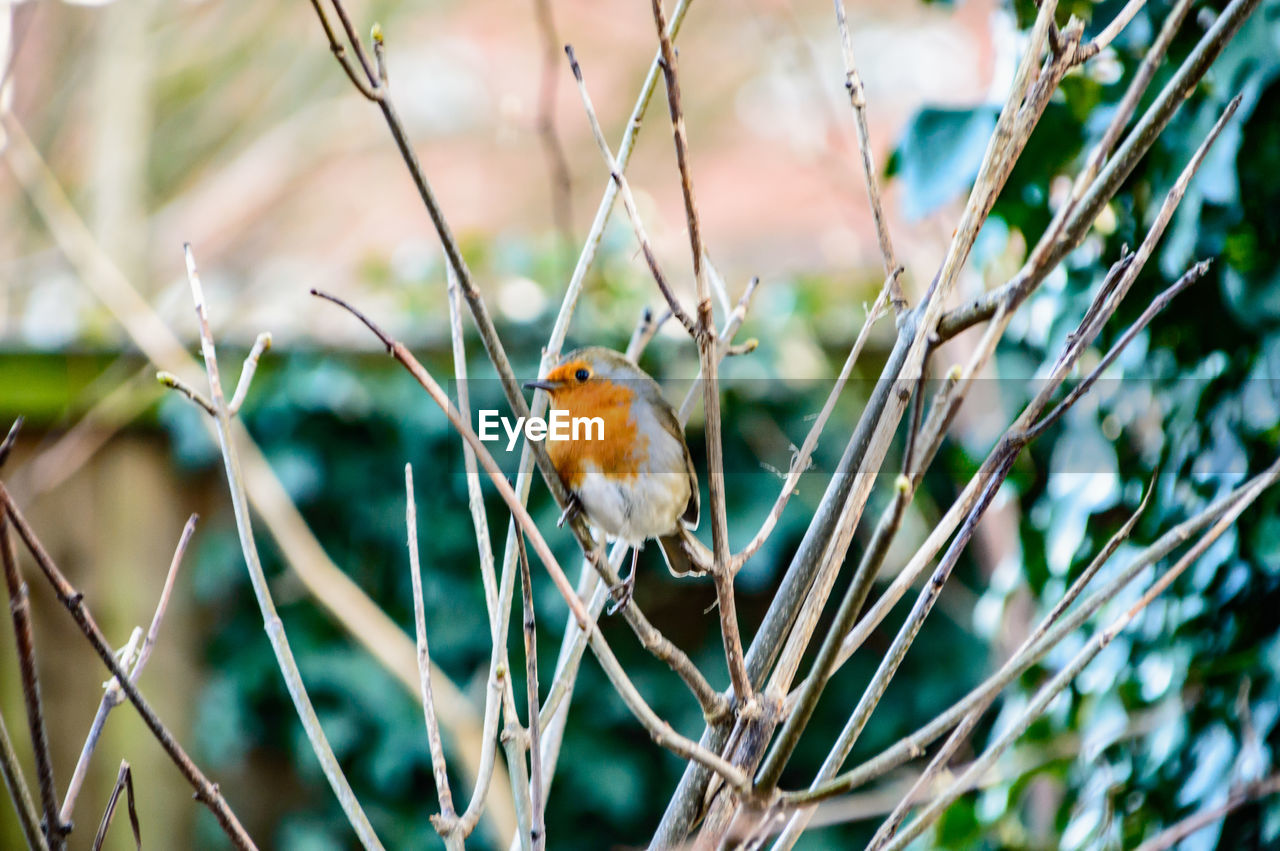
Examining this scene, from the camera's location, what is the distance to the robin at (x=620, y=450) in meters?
1.30

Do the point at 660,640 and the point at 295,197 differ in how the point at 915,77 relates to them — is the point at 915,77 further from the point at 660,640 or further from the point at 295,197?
the point at 660,640

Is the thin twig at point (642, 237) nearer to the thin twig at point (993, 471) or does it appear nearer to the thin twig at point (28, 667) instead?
the thin twig at point (993, 471)

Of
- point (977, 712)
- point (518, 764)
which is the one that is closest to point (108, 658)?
point (518, 764)

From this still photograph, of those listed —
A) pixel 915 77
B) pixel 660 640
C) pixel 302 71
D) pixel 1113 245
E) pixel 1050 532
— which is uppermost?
pixel 915 77

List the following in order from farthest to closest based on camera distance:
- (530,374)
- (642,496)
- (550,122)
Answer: (530,374) < (550,122) < (642,496)

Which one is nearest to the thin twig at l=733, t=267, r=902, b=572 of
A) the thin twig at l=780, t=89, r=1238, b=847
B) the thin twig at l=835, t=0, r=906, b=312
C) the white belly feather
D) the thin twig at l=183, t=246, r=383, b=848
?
the thin twig at l=835, t=0, r=906, b=312

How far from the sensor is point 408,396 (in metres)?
2.75

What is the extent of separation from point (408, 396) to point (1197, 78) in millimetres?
2301

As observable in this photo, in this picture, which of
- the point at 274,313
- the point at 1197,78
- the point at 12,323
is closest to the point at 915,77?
the point at 274,313

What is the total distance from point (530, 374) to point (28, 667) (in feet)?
6.80

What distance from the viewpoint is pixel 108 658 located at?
66cm

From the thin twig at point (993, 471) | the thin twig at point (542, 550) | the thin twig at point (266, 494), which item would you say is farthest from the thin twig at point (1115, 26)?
the thin twig at point (266, 494)

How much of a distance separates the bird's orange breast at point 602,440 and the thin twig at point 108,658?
0.65m

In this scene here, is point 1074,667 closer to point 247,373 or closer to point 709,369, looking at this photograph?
point 709,369
